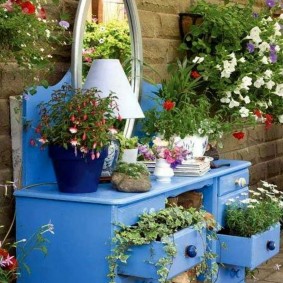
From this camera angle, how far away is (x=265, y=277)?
489 centimetres

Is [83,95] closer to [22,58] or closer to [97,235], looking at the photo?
[22,58]

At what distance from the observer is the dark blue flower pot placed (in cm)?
314

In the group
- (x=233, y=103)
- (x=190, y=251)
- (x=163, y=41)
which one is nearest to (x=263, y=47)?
(x=233, y=103)

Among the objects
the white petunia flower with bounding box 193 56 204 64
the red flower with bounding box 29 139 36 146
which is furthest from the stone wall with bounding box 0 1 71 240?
the white petunia flower with bounding box 193 56 204 64

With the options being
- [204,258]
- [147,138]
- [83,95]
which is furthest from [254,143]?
[83,95]

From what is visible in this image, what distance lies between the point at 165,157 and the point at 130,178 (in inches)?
13.8

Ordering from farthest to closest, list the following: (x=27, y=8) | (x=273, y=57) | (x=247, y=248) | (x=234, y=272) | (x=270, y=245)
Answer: (x=273, y=57) < (x=234, y=272) < (x=270, y=245) < (x=247, y=248) < (x=27, y=8)

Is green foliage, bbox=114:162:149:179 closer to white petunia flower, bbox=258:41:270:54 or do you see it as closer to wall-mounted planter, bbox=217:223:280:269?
wall-mounted planter, bbox=217:223:280:269

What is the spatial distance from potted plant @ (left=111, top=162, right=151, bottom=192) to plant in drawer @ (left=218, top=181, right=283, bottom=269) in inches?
30.0

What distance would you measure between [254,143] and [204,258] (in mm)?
2152

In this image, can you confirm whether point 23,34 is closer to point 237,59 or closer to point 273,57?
point 237,59

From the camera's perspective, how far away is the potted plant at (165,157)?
3525 mm

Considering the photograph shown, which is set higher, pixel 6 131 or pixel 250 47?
pixel 250 47

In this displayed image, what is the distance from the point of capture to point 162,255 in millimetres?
3055
